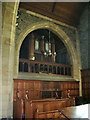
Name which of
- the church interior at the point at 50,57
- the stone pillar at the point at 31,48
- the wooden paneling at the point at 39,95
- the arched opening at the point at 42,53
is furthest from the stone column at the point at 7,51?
the stone pillar at the point at 31,48

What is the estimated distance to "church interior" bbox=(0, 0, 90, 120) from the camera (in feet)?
18.4

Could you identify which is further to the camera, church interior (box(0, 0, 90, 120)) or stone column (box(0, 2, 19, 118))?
church interior (box(0, 0, 90, 120))

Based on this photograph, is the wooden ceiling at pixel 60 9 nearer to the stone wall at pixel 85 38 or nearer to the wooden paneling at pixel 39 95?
the stone wall at pixel 85 38

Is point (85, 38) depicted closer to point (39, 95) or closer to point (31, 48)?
point (31, 48)

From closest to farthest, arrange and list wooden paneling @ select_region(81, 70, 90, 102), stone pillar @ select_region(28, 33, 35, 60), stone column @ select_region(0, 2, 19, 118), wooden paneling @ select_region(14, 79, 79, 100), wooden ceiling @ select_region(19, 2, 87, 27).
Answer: stone column @ select_region(0, 2, 19, 118)
wooden paneling @ select_region(14, 79, 79, 100)
wooden ceiling @ select_region(19, 2, 87, 27)
stone pillar @ select_region(28, 33, 35, 60)
wooden paneling @ select_region(81, 70, 90, 102)

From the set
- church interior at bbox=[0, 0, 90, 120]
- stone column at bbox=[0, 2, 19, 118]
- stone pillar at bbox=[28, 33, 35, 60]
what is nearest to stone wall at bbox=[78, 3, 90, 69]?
church interior at bbox=[0, 0, 90, 120]

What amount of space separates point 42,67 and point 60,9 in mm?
3778

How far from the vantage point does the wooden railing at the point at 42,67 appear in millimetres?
7850

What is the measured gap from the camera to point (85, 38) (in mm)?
9852

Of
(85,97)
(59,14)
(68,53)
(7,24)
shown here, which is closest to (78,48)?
(68,53)

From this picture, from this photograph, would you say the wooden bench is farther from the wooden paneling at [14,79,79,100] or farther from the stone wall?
the stone wall

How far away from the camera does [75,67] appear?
967 centimetres

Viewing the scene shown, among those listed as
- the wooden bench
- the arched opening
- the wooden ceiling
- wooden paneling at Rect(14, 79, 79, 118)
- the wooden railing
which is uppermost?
the wooden ceiling

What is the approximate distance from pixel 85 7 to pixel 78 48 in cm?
281
